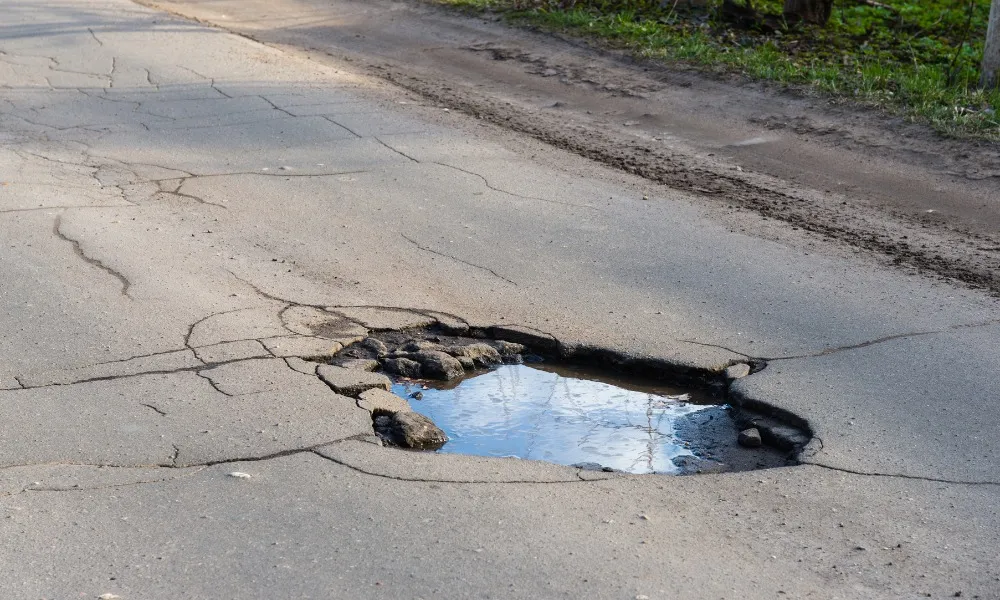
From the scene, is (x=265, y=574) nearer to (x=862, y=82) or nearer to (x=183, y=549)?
(x=183, y=549)

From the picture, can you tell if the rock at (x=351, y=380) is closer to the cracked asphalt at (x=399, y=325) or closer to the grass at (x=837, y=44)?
the cracked asphalt at (x=399, y=325)

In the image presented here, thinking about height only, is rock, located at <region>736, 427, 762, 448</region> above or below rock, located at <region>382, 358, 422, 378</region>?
above

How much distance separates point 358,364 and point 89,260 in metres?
2.12

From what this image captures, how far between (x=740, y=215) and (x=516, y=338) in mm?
2809

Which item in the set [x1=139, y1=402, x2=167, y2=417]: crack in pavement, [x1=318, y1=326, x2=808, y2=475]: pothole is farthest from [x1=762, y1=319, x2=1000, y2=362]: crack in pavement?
[x1=139, y1=402, x2=167, y2=417]: crack in pavement

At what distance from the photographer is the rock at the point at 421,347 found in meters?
5.14

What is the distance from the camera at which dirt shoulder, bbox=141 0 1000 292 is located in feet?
24.3

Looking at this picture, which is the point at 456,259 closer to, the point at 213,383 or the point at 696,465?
the point at 213,383

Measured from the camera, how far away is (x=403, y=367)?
4961 millimetres

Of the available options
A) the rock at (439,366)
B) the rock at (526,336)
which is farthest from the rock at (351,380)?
the rock at (526,336)

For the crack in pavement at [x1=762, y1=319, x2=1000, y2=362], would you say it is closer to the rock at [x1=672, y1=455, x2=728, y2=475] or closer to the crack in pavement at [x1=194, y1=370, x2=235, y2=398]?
the rock at [x1=672, y1=455, x2=728, y2=475]

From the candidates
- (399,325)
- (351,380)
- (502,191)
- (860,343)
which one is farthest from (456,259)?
(860,343)

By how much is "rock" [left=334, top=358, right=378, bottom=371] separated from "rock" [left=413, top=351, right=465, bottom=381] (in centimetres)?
21

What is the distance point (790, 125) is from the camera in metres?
9.91
